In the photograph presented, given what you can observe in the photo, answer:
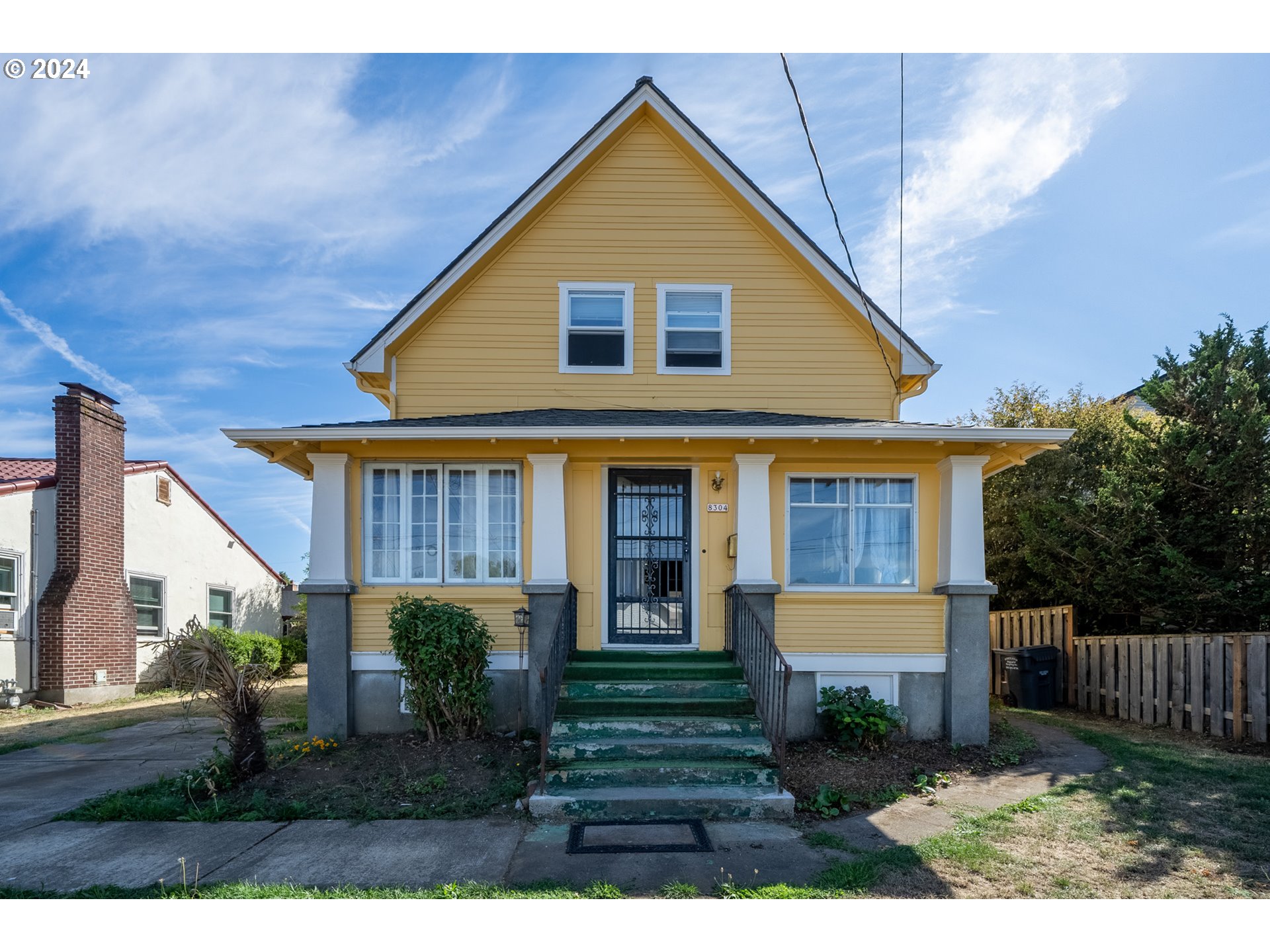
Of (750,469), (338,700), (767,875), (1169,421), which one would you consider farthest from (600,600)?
(1169,421)

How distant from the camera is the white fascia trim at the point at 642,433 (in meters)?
8.50

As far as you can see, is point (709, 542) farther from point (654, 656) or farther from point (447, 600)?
point (447, 600)

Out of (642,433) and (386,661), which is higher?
(642,433)

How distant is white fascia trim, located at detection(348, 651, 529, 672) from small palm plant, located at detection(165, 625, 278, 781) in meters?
1.38

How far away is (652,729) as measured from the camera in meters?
7.68

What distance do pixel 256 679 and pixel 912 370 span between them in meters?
8.56

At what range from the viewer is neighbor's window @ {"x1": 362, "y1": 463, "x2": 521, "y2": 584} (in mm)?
9312

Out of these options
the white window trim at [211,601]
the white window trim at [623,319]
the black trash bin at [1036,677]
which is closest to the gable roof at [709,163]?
the white window trim at [623,319]

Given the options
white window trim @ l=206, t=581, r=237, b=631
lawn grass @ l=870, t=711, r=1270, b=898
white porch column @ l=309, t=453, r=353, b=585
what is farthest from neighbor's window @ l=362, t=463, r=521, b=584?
white window trim @ l=206, t=581, r=237, b=631

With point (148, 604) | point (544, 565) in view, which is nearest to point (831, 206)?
point (544, 565)

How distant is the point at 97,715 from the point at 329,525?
7064 mm

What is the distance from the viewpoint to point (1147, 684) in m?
10.3

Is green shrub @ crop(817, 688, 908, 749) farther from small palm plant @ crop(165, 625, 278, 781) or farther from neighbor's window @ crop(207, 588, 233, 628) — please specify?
neighbor's window @ crop(207, 588, 233, 628)

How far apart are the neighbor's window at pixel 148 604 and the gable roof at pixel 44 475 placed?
7.45 ft
